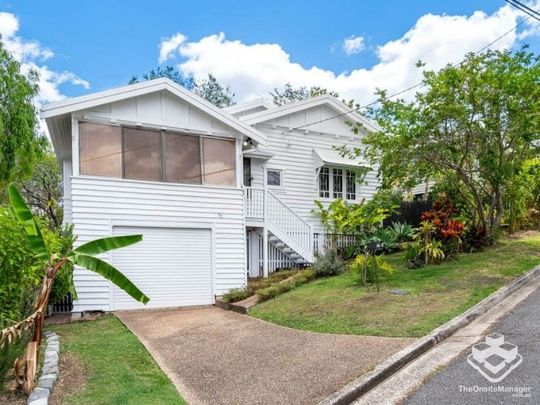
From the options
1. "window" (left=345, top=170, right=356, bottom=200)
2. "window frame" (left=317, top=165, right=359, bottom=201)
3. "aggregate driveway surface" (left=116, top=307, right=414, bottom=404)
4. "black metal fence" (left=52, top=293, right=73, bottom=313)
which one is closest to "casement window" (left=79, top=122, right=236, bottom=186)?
"black metal fence" (left=52, top=293, right=73, bottom=313)

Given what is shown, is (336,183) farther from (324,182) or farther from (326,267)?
(326,267)

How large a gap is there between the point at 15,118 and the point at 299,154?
1014cm

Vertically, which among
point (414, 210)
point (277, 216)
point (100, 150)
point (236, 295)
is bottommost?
point (236, 295)

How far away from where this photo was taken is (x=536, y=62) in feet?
35.8

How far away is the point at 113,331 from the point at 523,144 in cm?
1170

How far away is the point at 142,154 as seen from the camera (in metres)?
12.1

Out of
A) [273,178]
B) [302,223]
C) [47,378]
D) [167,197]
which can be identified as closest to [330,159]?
[273,178]

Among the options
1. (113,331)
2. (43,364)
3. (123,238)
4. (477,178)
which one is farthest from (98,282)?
(477,178)

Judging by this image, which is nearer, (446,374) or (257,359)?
(446,374)

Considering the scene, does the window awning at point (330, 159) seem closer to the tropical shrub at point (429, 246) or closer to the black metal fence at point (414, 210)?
the black metal fence at point (414, 210)

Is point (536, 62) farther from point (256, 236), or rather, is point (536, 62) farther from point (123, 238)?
point (123, 238)

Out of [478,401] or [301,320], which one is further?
[301,320]

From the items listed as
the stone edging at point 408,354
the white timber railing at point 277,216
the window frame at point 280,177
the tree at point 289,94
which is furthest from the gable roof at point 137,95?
the tree at point 289,94

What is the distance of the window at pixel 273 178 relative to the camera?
16531 mm
